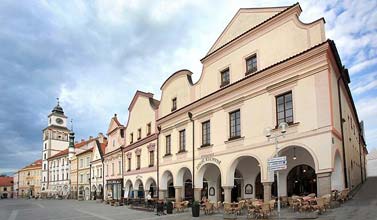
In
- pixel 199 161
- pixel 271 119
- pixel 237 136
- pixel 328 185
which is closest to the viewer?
pixel 328 185

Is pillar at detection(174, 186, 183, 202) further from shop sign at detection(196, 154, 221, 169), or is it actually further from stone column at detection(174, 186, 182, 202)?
shop sign at detection(196, 154, 221, 169)

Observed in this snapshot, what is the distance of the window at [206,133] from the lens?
25.2 meters

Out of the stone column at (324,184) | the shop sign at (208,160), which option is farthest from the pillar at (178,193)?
the stone column at (324,184)

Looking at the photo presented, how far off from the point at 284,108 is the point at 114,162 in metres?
30.3

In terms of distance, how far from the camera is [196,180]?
25734 mm

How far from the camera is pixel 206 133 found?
84.1 feet

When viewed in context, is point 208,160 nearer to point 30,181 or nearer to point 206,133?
point 206,133

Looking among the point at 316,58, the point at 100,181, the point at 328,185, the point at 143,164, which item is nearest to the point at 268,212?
the point at 328,185

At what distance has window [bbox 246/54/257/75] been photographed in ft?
71.0

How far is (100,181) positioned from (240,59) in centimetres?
3823

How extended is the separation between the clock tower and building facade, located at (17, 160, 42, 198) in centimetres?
1345

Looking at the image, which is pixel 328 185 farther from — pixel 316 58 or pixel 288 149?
pixel 316 58

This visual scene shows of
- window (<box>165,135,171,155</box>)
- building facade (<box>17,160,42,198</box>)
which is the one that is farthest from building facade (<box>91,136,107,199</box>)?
building facade (<box>17,160,42,198</box>)

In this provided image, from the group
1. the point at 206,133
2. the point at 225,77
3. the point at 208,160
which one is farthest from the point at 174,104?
the point at 208,160
